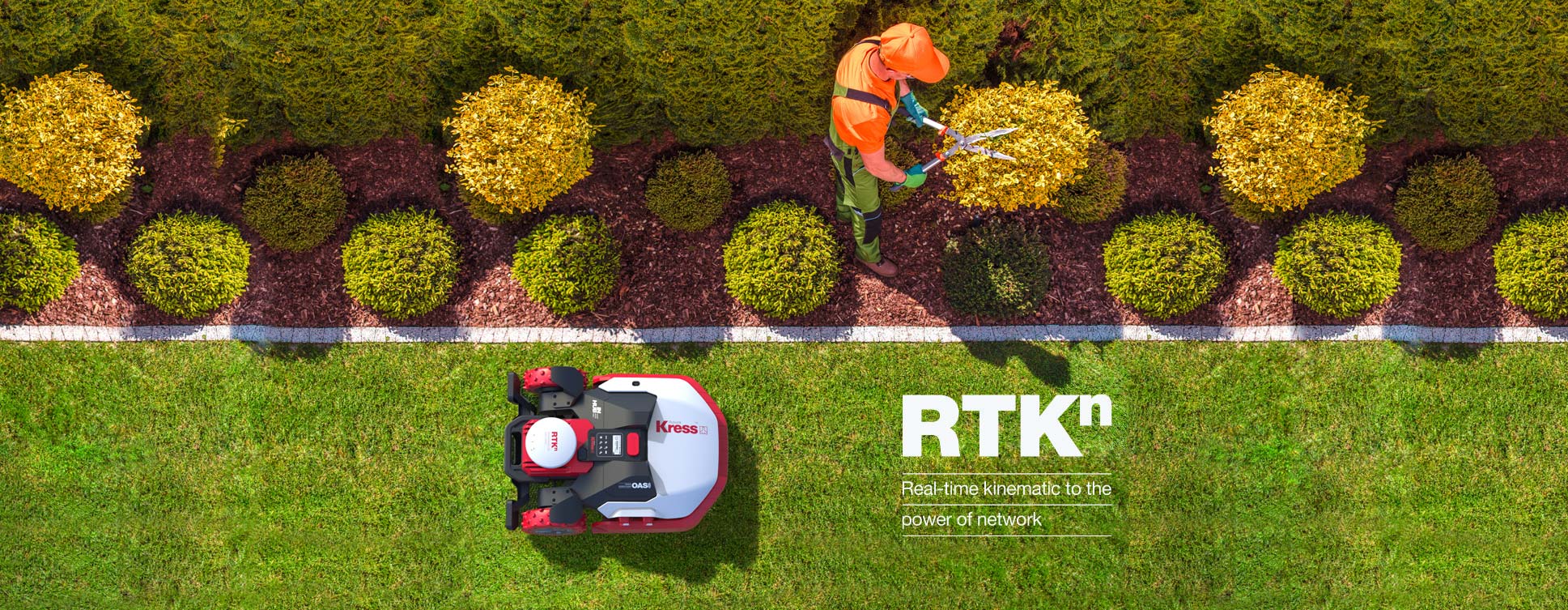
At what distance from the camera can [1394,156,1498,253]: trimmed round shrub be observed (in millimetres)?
10859

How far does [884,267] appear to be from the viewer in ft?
37.0

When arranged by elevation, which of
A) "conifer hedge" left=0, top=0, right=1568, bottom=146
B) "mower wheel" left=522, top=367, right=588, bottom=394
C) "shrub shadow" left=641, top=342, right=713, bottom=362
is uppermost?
"conifer hedge" left=0, top=0, right=1568, bottom=146

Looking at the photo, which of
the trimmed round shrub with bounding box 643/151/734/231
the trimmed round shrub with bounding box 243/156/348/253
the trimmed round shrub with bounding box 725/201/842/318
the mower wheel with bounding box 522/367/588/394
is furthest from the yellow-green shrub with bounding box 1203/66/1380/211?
the trimmed round shrub with bounding box 243/156/348/253

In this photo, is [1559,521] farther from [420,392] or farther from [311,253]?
[311,253]

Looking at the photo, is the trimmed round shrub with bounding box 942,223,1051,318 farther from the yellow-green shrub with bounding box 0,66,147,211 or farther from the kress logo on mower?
the yellow-green shrub with bounding box 0,66,147,211

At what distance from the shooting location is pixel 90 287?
11445 mm

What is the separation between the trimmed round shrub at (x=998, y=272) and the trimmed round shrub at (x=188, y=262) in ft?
Result: 29.7

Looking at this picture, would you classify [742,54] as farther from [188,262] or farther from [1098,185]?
[188,262]

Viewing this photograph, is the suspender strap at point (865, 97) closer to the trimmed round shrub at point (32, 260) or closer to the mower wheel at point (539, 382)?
the mower wheel at point (539, 382)

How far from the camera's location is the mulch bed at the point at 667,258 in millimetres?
11352

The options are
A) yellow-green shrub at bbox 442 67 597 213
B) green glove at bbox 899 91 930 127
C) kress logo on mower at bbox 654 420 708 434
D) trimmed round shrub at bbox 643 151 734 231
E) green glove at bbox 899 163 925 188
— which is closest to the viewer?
green glove at bbox 899 91 930 127

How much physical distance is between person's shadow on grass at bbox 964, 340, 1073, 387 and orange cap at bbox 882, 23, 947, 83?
14.1 ft

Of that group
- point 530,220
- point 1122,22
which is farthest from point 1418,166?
point 530,220

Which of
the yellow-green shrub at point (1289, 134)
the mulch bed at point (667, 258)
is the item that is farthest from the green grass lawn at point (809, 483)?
the yellow-green shrub at point (1289, 134)
